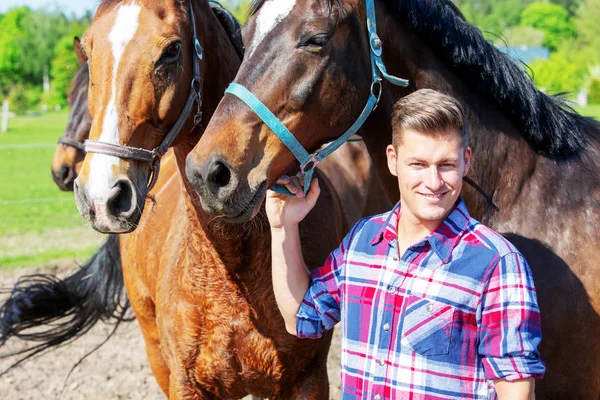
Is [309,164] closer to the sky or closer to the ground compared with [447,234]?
closer to the sky

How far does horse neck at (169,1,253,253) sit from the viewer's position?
107 inches

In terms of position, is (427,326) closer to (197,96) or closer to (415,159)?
(415,159)

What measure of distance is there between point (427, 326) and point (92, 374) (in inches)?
149

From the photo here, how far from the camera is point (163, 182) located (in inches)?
159

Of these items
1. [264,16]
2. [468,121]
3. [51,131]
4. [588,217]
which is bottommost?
[588,217]

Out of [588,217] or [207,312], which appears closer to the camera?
[588,217]

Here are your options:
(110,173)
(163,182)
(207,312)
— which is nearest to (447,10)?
(110,173)

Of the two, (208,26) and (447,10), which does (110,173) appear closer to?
(208,26)

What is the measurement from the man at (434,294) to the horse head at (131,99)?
85 centimetres

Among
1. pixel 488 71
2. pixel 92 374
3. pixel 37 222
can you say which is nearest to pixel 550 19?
pixel 37 222

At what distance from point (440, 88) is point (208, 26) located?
1.04 metres

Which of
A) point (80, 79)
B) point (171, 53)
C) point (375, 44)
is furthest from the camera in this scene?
point (80, 79)

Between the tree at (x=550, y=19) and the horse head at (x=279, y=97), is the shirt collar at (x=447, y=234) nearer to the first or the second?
the horse head at (x=279, y=97)

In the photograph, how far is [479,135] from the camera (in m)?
2.42
